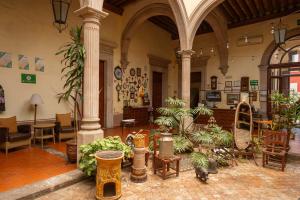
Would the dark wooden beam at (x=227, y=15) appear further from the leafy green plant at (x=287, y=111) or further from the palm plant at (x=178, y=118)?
the palm plant at (x=178, y=118)

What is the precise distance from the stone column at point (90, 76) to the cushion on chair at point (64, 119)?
2763mm

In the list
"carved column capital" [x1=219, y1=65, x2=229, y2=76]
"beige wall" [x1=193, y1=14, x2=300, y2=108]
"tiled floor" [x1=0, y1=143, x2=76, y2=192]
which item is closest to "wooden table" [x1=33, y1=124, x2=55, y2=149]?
"tiled floor" [x1=0, y1=143, x2=76, y2=192]

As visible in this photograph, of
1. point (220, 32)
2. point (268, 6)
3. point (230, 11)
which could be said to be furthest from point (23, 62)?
point (268, 6)

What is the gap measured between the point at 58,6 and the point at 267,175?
17.3ft

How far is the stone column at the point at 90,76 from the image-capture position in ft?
11.2

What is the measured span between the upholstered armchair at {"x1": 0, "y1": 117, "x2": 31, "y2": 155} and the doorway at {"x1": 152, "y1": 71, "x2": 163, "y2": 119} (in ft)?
20.0

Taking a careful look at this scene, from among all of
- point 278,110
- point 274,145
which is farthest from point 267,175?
point 278,110

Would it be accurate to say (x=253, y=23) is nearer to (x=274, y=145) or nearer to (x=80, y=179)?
(x=274, y=145)

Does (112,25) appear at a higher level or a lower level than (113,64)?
higher

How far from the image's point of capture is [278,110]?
4332 mm

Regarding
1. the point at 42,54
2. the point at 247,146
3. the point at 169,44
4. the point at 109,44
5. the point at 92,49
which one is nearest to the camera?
the point at 92,49

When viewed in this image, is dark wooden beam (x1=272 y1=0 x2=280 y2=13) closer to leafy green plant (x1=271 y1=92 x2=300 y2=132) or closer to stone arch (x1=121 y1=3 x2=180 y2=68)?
stone arch (x1=121 y1=3 x2=180 y2=68)

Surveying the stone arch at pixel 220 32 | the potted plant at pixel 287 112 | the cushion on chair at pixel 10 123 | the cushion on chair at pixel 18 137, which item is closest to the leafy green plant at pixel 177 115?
the potted plant at pixel 287 112

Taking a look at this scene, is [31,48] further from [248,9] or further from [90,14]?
[248,9]
